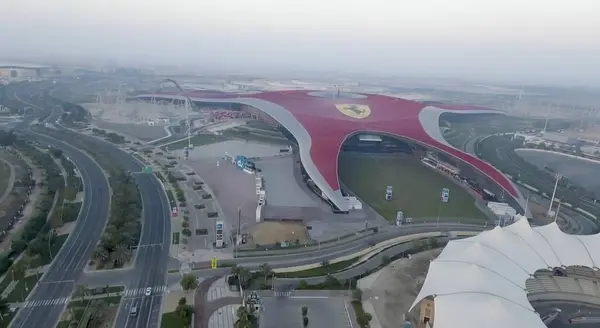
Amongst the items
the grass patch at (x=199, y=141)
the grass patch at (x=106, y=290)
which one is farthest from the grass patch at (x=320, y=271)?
the grass patch at (x=199, y=141)

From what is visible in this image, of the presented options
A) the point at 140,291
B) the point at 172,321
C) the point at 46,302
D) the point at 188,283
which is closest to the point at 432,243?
the point at 188,283

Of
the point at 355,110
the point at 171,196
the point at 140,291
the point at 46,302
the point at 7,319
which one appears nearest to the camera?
the point at 7,319

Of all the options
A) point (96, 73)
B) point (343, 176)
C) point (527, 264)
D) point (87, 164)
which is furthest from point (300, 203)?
point (96, 73)

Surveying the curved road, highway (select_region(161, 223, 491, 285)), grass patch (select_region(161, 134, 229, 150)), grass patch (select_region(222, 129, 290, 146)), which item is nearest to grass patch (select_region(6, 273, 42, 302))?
the curved road

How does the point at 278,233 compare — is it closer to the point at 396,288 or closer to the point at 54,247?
the point at 396,288

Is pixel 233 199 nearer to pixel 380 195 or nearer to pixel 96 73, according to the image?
pixel 380 195

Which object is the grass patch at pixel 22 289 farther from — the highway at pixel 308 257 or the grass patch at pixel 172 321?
the grass patch at pixel 172 321
